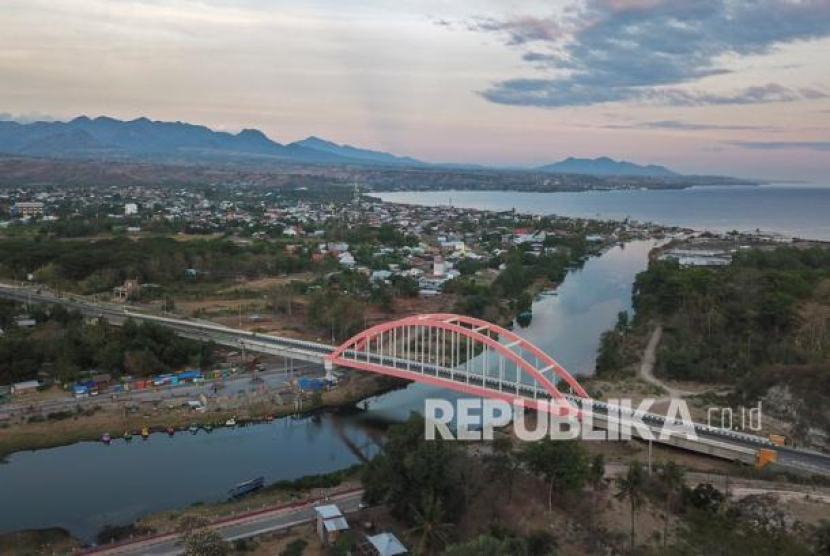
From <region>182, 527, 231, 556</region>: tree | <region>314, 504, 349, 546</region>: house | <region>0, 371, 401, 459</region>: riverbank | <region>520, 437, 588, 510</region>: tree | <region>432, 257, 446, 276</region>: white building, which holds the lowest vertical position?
<region>0, 371, 401, 459</region>: riverbank

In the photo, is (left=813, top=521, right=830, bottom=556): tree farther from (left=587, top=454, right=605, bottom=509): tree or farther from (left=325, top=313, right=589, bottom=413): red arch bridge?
(left=325, top=313, right=589, bottom=413): red arch bridge

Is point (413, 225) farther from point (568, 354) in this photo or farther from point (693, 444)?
point (693, 444)

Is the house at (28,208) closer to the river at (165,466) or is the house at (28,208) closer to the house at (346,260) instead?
the house at (346,260)

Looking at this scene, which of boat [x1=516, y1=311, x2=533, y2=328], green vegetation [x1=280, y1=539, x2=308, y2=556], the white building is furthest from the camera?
the white building

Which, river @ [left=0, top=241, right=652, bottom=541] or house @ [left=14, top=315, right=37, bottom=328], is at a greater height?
house @ [left=14, top=315, right=37, bottom=328]

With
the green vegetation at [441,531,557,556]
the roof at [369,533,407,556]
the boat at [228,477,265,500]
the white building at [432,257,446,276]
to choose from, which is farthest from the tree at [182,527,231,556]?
the white building at [432,257,446,276]

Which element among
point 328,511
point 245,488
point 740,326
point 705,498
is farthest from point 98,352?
point 740,326

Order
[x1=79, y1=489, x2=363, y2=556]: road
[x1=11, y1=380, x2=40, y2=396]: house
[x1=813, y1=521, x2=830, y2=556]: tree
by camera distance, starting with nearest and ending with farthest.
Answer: [x1=813, y1=521, x2=830, y2=556]: tree
[x1=79, y1=489, x2=363, y2=556]: road
[x1=11, y1=380, x2=40, y2=396]: house
